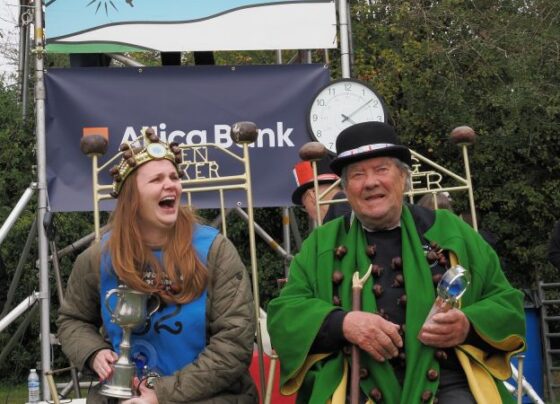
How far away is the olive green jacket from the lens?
3562 millimetres

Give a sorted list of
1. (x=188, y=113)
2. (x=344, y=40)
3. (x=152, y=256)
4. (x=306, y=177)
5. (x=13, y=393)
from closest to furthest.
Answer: (x=152, y=256)
(x=306, y=177)
(x=188, y=113)
(x=344, y=40)
(x=13, y=393)

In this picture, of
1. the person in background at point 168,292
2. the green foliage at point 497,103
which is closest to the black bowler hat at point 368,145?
the person in background at point 168,292

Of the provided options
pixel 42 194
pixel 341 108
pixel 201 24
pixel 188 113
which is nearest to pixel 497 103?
pixel 341 108

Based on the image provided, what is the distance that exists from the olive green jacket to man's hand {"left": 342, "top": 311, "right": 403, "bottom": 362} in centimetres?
43

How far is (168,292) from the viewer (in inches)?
143

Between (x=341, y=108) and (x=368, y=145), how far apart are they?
8.36 ft

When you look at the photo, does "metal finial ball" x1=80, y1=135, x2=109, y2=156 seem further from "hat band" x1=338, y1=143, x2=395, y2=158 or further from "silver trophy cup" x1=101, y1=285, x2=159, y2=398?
"hat band" x1=338, y1=143, x2=395, y2=158


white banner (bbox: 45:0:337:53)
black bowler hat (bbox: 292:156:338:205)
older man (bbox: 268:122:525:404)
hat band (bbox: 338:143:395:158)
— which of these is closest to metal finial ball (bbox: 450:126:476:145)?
black bowler hat (bbox: 292:156:338:205)

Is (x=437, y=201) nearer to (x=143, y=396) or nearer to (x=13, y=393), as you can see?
(x=143, y=396)

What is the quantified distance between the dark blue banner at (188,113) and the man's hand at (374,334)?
110 inches

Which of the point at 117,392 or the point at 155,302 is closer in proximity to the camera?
the point at 117,392

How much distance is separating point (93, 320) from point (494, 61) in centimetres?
876

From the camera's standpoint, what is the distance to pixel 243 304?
3.68 meters

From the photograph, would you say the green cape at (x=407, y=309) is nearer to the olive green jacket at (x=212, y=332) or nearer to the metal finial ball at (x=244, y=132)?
the olive green jacket at (x=212, y=332)
